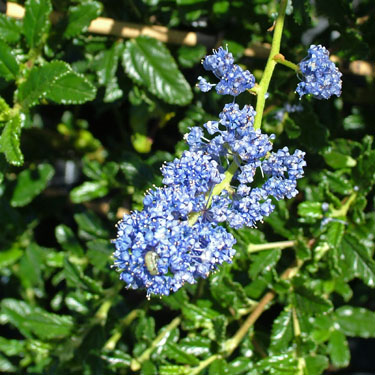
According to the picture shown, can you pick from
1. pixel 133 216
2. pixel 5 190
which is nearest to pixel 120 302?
pixel 5 190

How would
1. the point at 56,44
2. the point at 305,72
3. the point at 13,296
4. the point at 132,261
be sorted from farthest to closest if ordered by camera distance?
the point at 13,296 → the point at 56,44 → the point at 305,72 → the point at 132,261

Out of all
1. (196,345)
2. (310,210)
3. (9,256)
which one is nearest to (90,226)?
(9,256)

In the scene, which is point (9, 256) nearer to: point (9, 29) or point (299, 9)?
point (9, 29)

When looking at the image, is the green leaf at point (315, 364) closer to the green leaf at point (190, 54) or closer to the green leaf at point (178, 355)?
the green leaf at point (178, 355)

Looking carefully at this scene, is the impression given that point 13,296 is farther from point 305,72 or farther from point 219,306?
point 305,72

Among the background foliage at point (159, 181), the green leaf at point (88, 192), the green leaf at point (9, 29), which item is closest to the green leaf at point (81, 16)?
the background foliage at point (159, 181)
